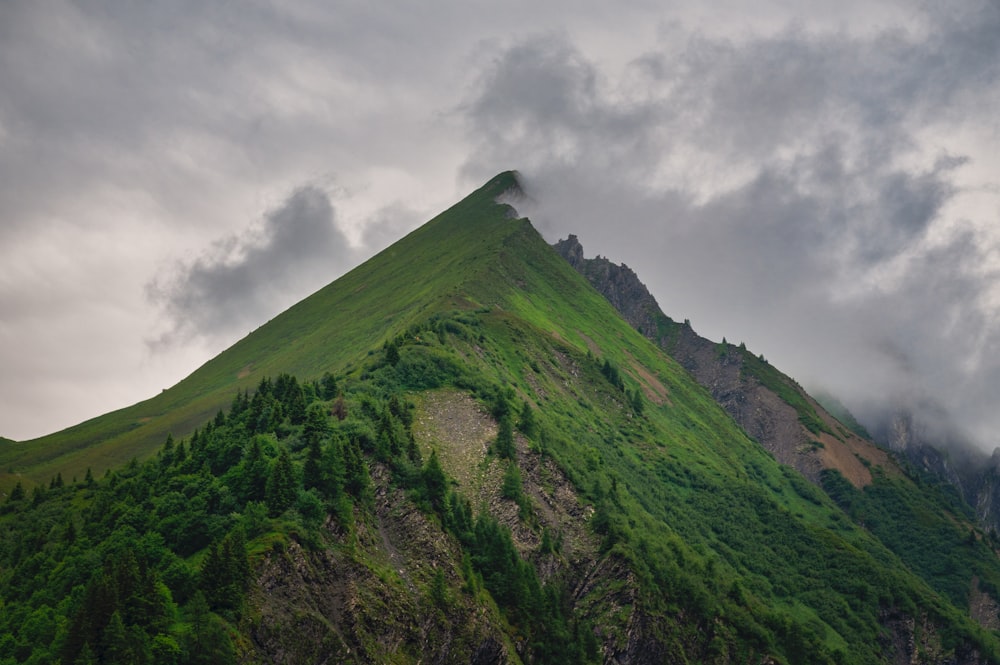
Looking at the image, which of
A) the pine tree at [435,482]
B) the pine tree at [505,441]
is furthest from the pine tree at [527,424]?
the pine tree at [435,482]

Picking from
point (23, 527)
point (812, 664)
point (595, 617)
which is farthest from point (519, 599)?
Answer: point (23, 527)

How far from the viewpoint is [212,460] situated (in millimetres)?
121125

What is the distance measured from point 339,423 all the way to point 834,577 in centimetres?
13117

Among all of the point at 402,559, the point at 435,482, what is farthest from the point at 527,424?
the point at 402,559

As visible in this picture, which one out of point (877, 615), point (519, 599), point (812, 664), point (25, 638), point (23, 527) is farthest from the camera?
point (877, 615)

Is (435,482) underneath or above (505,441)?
underneath

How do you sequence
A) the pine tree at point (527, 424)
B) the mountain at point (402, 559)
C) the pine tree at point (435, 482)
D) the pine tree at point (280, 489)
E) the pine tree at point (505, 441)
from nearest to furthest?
1. the mountain at point (402, 559)
2. the pine tree at point (280, 489)
3. the pine tree at point (435, 482)
4. the pine tree at point (505, 441)
5. the pine tree at point (527, 424)

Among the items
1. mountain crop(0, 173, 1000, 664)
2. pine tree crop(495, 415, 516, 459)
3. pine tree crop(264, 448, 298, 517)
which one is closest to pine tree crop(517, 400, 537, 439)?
mountain crop(0, 173, 1000, 664)

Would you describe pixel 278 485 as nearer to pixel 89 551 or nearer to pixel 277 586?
pixel 277 586

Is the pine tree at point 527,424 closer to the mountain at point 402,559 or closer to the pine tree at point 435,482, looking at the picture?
the mountain at point 402,559

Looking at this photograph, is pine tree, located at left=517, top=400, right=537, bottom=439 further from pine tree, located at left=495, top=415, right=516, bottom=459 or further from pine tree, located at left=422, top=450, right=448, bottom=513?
pine tree, located at left=422, top=450, right=448, bottom=513

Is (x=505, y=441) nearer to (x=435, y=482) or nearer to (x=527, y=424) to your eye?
(x=527, y=424)

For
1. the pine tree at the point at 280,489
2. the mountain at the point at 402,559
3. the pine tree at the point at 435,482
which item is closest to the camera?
the mountain at the point at 402,559

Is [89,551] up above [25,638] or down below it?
above
